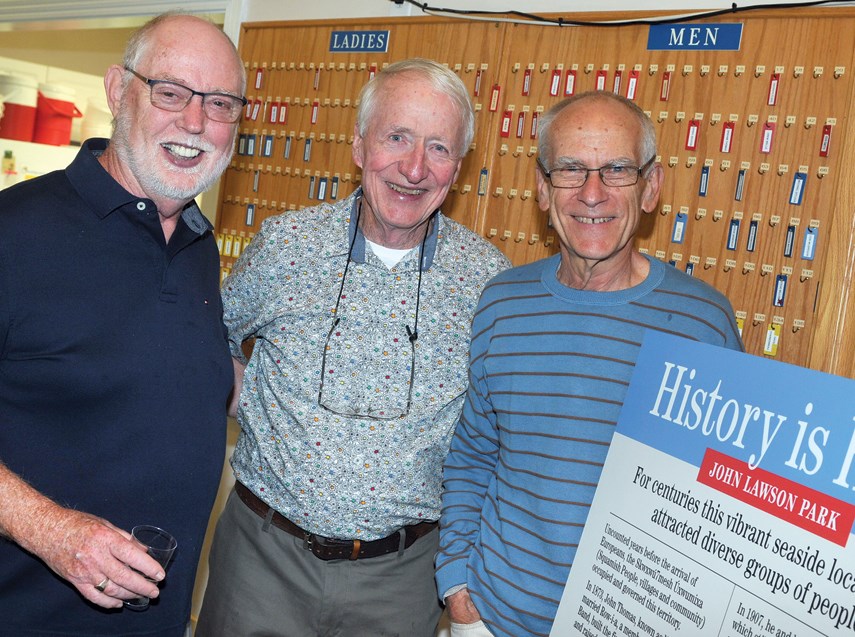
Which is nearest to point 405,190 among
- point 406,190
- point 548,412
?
point 406,190

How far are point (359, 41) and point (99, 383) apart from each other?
2661mm

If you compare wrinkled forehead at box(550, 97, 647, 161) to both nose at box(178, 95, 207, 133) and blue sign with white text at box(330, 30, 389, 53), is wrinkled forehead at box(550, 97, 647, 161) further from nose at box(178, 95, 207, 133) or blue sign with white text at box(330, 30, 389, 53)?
blue sign with white text at box(330, 30, 389, 53)

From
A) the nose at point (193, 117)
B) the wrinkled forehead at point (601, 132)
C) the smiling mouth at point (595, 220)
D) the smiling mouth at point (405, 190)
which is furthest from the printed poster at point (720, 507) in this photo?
the nose at point (193, 117)

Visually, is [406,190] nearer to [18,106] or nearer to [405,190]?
[405,190]

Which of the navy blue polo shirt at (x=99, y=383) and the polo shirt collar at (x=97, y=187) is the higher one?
the polo shirt collar at (x=97, y=187)

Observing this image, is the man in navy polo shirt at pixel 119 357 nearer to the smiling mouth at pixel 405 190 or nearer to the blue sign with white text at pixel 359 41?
the smiling mouth at pixel 405 190

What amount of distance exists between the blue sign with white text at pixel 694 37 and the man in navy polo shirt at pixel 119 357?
1.69 m

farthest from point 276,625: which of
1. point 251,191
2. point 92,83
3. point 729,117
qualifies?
point 92,83

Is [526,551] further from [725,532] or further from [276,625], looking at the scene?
[276,625]

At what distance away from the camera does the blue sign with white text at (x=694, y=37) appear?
10.1 feet

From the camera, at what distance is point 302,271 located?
2.55 m

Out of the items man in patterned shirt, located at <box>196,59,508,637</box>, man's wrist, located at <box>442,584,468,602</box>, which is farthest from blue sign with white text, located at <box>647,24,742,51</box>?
man's wrist, located at <box>442,584,468,602</box>

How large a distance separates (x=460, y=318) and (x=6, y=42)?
7.67m

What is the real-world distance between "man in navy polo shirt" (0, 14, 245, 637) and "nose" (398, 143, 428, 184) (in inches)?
19.1
